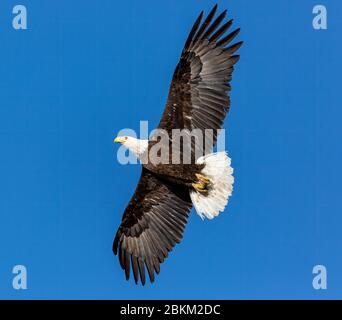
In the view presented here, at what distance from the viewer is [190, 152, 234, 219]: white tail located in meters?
14.4

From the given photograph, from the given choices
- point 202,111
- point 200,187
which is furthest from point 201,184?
point 202,111

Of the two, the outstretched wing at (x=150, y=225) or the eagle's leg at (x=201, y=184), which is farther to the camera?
the outstretched wing at (x=150, y=225)

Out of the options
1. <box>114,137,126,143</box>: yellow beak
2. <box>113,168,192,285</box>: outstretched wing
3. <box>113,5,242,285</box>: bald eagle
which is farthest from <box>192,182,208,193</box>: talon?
<box>114,137,126,143</box>: yellow beak

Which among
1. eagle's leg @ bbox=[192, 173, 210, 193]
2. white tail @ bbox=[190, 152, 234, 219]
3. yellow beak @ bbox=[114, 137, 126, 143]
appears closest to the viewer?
white tail @ bbox=[190, 152, 234, 219]

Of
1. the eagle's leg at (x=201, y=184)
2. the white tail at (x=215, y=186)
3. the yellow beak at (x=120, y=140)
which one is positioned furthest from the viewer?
the yellow beak at (x=120, y=140)

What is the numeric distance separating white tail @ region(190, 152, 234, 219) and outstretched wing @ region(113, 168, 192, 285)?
622 mm

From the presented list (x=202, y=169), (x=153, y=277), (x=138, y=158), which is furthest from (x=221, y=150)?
(x=153, y=277)

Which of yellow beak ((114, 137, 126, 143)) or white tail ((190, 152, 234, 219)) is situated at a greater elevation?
yellow beak ((114, 137, 126, 143))

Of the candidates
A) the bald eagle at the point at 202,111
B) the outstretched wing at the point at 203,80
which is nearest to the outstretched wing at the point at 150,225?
the bald eagle at the point at 202,111

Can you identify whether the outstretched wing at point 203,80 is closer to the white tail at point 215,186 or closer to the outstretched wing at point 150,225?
the white tail at point 215,186

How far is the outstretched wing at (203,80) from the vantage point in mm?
14453

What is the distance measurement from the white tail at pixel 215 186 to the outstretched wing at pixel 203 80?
0.37 meters

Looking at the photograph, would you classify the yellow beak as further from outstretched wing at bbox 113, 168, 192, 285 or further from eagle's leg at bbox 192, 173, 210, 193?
eagle's leg at bbox 192, 173, 210, 193
